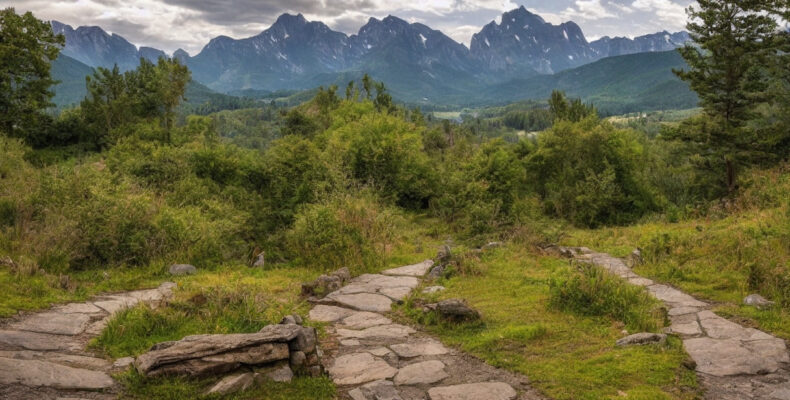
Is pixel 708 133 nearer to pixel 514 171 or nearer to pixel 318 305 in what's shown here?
pixel 514 171

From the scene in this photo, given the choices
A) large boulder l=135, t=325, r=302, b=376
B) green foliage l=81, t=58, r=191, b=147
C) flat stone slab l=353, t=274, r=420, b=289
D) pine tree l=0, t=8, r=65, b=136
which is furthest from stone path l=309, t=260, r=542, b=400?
green foliage l=81, t=58, r=191, b=147

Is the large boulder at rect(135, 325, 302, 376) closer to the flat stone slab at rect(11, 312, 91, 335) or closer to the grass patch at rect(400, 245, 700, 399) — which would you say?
the flat stone slab at rect(11, 312, 91, 335)

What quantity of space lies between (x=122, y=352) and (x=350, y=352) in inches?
107

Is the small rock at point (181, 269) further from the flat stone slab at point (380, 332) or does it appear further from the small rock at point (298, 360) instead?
the small rock at point (298, 360)

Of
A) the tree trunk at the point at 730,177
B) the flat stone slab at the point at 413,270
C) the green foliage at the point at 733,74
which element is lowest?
the flat stone slab at the point at 413,270

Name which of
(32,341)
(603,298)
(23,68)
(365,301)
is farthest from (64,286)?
(23,68)

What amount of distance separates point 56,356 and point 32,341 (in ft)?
2.21

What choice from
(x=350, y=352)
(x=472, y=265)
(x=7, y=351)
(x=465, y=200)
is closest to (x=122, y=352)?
(x=7, y=351)

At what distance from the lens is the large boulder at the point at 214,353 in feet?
16.3

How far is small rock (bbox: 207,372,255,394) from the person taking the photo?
4.80 metres

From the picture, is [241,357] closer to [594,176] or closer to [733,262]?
[733,262]

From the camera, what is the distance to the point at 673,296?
8.41 meters

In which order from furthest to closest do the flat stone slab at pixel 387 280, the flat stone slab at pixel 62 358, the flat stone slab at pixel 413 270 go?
the flat stone slab at pixel 413 270 < the flat stone slab at pixel 387 280 < the flat stone slab at pixel 62 358

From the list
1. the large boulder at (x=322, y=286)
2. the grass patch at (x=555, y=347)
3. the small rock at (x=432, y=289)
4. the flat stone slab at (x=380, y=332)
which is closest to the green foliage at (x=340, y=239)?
the large boulder at (x=322, y=286)
